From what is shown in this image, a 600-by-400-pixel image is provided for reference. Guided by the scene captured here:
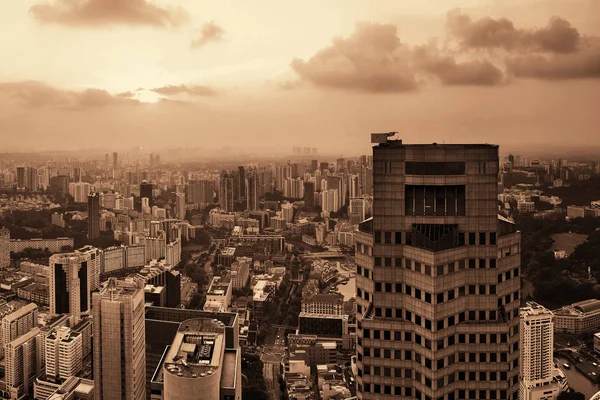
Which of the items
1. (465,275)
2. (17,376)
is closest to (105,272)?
(17,376)

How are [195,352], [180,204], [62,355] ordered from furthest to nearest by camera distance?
[180,204], [62,355], [195,352]

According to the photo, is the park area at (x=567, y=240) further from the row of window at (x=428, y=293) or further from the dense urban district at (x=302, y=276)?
the row of window at (x=428, y=293)

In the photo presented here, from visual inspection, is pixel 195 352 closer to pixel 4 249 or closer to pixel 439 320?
pixel 439 320

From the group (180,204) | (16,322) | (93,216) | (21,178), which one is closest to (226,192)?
(180,204)

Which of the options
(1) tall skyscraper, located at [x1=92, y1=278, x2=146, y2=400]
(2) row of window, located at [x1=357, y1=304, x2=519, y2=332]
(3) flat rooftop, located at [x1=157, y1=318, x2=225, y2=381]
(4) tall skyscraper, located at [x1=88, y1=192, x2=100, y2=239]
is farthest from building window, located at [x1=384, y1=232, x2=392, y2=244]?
(4) tall skyscraper, located at [x1=88, y1=192, x2=100, y2=239]

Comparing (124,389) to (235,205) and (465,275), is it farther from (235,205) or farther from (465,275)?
(235,205)

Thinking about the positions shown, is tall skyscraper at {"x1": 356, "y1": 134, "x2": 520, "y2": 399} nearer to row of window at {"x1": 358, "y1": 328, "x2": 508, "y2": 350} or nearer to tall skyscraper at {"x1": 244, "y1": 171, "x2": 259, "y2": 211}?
row of window at {"x1": 358, "y1": 328, "x2": 508, "y2": 350}
